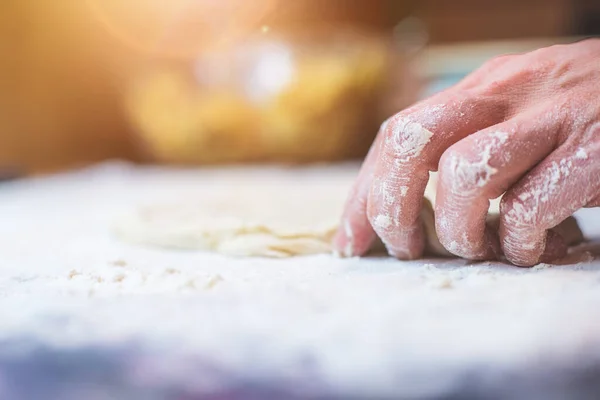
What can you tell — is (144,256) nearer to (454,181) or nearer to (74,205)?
(454,181)

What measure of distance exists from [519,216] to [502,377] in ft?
0.62

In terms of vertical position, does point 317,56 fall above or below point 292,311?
Result: above

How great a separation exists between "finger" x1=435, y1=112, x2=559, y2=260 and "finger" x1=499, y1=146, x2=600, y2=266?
0.04 feet

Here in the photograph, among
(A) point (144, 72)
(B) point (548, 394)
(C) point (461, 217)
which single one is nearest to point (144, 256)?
(C) point (461, 217)

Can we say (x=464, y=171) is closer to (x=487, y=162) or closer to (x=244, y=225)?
(x=487, y=162)

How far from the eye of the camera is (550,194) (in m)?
0.47

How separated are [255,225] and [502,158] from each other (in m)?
0.31

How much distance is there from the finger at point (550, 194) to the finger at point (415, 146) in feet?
0.21

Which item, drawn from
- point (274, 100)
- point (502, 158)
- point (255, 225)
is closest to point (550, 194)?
point (502, 158)

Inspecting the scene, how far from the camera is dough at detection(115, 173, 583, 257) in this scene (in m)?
0.63

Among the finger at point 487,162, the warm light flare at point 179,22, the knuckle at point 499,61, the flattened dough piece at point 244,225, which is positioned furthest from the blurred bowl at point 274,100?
the finger at point 487,162

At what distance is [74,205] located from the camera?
112cm

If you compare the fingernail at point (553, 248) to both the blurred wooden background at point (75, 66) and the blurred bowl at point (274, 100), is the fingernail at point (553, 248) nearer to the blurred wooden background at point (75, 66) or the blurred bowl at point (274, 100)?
the blurred bowl at point (274, 100)

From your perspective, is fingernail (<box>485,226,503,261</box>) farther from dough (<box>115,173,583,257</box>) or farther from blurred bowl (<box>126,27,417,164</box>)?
blurred bowl (<box>126,27,417,164</box>)
